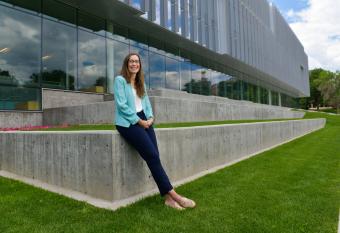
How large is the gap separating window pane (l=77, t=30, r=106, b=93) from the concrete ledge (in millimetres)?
8570

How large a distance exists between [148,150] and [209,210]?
122cm

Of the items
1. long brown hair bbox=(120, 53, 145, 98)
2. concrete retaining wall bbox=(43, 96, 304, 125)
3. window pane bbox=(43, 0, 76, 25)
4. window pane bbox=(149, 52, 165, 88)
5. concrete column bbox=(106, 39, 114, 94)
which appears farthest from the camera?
window pane bbox=(149, 52, 165, 88)

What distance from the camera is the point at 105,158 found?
4684 millimetres

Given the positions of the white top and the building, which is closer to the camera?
the white top

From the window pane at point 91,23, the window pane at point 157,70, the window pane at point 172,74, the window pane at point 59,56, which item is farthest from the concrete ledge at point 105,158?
the window pane at point 172,74

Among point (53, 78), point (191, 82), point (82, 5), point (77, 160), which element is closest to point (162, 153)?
point (77, 160)

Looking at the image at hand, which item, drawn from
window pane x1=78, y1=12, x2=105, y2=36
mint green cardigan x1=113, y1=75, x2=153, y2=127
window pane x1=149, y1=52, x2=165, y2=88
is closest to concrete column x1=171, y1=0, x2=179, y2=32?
window pane x1=149, y1=52, x2=165, y2=88

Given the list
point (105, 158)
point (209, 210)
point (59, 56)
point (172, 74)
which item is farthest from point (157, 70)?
point (209, 210)

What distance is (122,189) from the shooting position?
15.8 feet

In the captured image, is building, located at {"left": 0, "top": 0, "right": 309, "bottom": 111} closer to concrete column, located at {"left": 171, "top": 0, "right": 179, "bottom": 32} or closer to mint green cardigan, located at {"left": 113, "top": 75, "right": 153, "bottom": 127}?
concrete column, located at {"left": 171, "top": 0, "right": 179, "bottom": 32}

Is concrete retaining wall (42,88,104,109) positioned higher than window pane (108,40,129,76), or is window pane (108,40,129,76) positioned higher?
window pane (108,40,129,76)

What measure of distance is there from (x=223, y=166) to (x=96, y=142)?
4.08 metres

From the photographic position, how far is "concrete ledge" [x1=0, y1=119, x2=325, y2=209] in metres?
4.73

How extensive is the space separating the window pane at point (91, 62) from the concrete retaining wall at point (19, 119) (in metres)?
2.74
